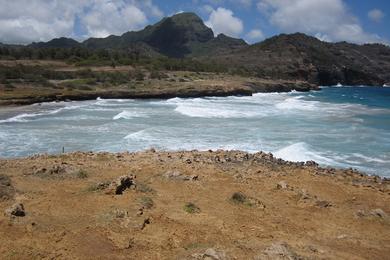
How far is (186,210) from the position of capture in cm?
1067

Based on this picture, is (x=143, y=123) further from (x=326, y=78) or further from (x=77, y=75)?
(x=326, y=78)

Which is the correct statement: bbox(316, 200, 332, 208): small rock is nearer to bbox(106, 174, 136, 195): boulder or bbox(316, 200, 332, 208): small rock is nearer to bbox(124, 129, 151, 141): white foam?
bbox(106, 174, 136, 195): boulder

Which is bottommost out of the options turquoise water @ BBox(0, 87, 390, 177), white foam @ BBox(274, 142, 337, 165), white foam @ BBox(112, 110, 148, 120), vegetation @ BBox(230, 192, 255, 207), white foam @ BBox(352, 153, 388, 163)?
white foam @ BBox(112, 110, 148, 120)

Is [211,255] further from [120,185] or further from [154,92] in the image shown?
[154,92]

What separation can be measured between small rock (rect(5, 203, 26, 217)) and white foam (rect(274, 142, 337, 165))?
13539 millimetres

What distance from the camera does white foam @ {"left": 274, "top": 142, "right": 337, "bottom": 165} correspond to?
20.9 metres

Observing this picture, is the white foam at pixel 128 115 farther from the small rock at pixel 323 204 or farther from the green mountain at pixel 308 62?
the green mountain at pixel 308 62

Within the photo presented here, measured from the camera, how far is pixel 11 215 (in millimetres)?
9570

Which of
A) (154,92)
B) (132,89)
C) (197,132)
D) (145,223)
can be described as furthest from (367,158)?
(132,89)

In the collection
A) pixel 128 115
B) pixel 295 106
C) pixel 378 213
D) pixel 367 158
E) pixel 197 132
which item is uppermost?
pixel 378 213

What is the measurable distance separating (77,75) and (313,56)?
78.5 metres

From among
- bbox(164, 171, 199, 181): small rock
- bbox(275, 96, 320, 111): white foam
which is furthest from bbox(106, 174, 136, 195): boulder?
bbox(275, 96, 320, 111): white foam

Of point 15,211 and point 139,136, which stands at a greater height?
point 15,211

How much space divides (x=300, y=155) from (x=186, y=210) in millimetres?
12001
